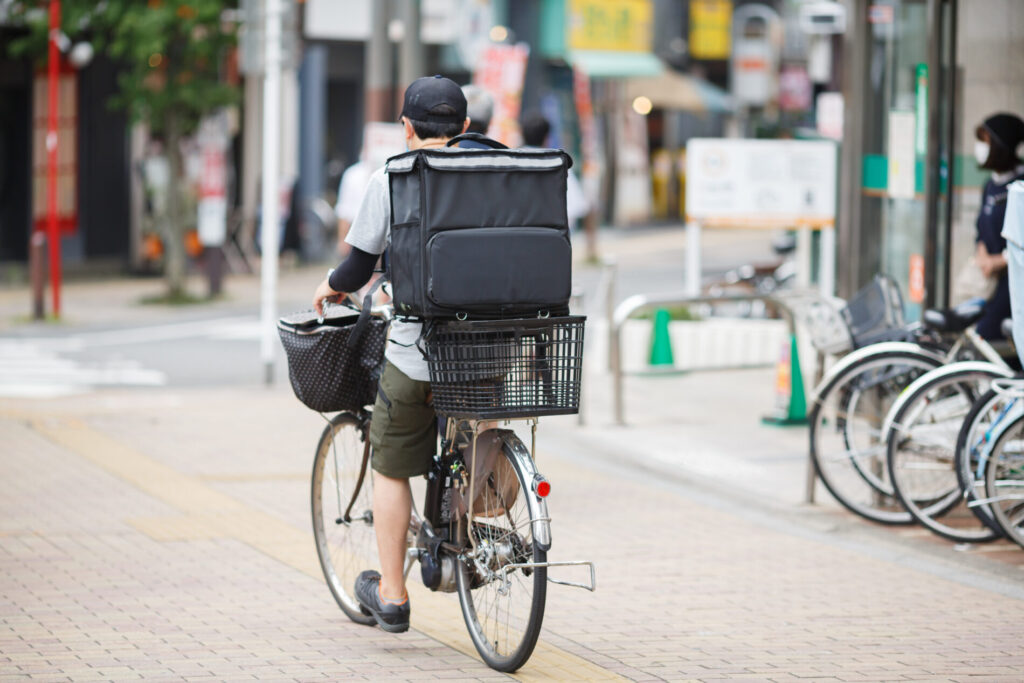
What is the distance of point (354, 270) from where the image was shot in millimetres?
5320

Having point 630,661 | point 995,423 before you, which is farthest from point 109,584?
point 995,423

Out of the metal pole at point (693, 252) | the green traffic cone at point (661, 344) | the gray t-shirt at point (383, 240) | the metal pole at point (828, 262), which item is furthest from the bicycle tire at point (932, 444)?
the metal pole at point (693, 252)

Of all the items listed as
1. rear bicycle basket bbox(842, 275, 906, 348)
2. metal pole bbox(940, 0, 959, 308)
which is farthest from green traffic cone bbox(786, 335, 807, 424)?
metal pole bbox(940, 0, 959, 308)

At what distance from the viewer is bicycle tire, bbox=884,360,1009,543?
731cm

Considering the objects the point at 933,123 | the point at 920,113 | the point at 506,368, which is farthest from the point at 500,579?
the point at 920,113

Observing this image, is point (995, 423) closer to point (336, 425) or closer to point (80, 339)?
point (336, 425)

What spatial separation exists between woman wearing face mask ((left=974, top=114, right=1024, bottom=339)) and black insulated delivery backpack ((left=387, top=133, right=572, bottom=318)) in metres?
3.28

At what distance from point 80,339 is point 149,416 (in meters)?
5.53

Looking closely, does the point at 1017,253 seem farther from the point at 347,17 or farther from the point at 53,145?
the point at 347,17

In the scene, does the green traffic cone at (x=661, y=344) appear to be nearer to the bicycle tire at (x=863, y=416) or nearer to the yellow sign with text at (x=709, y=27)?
the bicycle tire at (x=863, y=416)

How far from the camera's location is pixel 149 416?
11211mm

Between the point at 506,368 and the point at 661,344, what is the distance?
261 inches

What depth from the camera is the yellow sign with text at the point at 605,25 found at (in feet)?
117

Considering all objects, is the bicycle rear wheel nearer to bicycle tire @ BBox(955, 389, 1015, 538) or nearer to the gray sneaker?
bicycle tire @ BBox(955, 389, 1015, 538)
